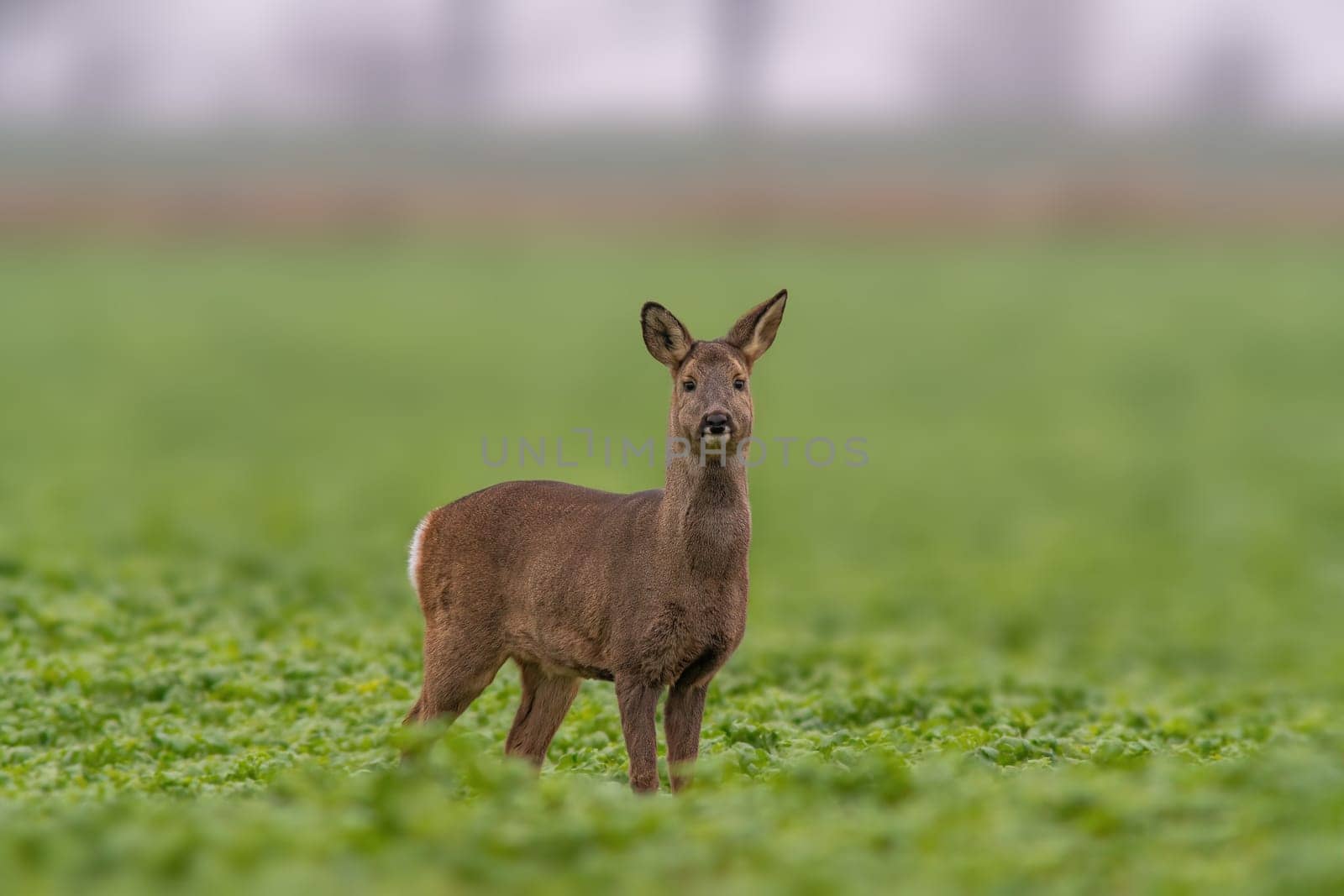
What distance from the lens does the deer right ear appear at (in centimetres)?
844

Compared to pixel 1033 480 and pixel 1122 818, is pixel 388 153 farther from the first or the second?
pixel 1122 818

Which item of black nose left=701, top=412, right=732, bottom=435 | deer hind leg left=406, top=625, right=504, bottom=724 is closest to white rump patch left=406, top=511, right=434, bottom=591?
deer hind leg left=406, top=625, right=504, bottom=724

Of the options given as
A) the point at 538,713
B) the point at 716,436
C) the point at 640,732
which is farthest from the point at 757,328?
the point at 538,713

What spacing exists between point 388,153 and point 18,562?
74602 mm

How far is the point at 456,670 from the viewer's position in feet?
28.9

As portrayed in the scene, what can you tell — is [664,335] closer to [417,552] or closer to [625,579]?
[625,579]

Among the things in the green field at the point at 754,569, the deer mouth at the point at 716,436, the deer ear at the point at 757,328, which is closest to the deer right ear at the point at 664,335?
the deer ear at the point at 757,328

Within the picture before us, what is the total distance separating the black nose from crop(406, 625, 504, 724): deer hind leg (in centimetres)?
180

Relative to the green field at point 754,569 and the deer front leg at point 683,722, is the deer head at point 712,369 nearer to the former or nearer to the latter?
the deer front leg at point 683,722

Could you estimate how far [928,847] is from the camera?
20.4ft

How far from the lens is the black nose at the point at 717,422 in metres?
8.01

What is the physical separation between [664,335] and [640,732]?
2055 millimetres

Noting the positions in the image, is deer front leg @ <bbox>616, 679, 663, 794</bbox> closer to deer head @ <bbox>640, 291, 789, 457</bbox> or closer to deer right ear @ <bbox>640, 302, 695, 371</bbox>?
deer head @ <bbox>640, 291, 789, 457</bbox>

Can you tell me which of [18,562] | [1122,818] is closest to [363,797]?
[1122,818]
